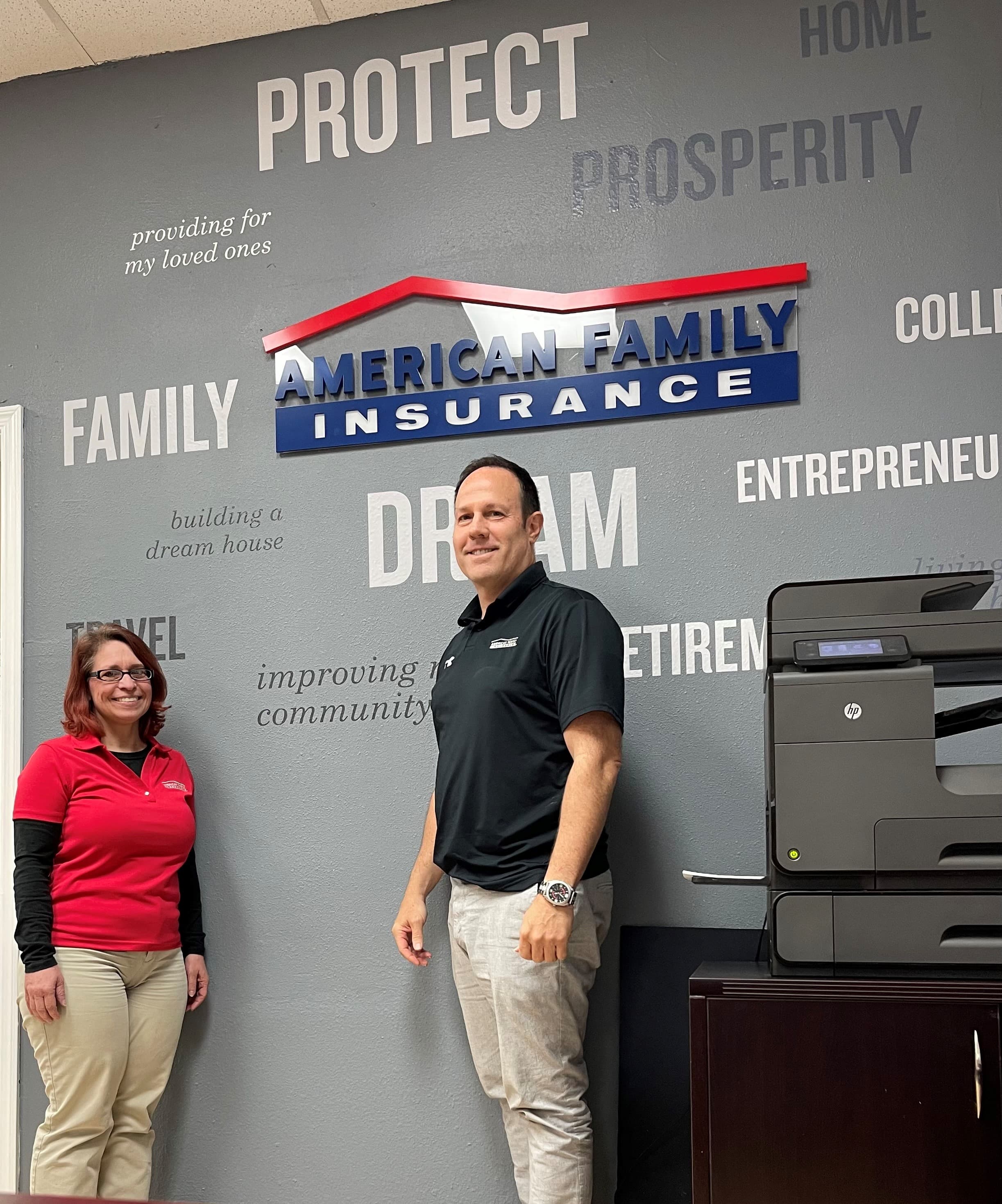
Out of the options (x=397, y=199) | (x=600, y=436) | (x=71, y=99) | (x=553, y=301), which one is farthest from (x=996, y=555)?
(x=71, y=99)

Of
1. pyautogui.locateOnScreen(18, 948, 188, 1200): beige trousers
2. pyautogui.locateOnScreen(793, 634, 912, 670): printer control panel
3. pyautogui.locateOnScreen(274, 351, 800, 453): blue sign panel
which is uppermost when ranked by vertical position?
pyautogui.locateOnScreen(274, 351, 800, 453): blue sign panel

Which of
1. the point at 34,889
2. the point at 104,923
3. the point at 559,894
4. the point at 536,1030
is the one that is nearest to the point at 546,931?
the point at 559,894

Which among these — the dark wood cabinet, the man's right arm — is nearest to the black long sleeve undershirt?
the man's right arm

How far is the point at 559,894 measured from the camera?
2.17m

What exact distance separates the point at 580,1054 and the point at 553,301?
66.2 inches

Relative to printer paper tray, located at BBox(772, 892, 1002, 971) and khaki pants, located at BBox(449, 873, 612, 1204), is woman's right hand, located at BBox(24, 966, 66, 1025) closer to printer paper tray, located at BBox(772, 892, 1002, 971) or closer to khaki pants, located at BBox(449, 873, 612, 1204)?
khaki pants, located at BBox(449, 873, 612, 1204)

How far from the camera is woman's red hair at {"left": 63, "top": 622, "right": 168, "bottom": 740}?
2.79 meters

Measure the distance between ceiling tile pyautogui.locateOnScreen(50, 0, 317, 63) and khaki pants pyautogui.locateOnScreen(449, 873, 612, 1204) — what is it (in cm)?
223

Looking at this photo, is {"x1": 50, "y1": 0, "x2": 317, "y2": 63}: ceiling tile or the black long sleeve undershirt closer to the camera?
the black long sleeve undershirt

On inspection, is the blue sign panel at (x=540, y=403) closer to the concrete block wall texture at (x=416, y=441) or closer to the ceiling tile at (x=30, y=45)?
the concrete block wall texture at (x=416, y=441)

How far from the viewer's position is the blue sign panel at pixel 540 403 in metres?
2.67

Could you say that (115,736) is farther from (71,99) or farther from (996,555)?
(996,555)

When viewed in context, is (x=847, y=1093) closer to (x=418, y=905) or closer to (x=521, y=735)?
(x=521, y=735)

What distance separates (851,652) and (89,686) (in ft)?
5.89
